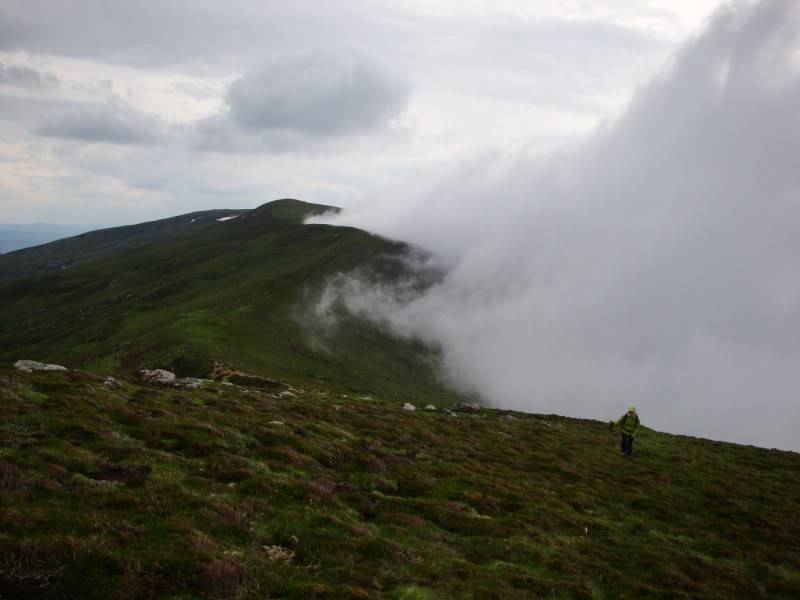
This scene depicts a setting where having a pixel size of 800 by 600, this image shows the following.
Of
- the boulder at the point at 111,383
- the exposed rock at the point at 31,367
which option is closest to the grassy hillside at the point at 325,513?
the boulder at the point at 111,383

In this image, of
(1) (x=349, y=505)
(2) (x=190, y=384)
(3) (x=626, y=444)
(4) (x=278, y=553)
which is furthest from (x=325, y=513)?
(3) (x=626, y=444)

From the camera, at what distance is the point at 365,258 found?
576 feet

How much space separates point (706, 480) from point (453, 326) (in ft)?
434

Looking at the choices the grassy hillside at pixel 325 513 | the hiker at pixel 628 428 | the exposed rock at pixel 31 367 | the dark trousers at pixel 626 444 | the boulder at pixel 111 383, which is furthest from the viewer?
the dark trousers at pixel 626 444

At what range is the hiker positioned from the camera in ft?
153

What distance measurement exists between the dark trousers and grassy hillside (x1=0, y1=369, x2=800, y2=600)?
19.9 ft

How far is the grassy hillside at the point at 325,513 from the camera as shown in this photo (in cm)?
1466

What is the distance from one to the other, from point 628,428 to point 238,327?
77.2 m

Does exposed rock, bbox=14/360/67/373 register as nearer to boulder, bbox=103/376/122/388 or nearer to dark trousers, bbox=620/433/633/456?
boulder, bbox=103/376/122/388

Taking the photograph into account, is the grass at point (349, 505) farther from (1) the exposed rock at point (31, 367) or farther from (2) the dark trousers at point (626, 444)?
(1) the exposed rock at point (31, 367)

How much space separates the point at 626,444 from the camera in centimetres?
4888

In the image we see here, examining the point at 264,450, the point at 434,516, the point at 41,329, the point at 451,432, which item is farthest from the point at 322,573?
the point at 41,329

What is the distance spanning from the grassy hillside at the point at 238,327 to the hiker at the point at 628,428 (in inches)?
1871

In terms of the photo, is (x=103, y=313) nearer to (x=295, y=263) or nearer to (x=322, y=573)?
(x=295, y=263)
